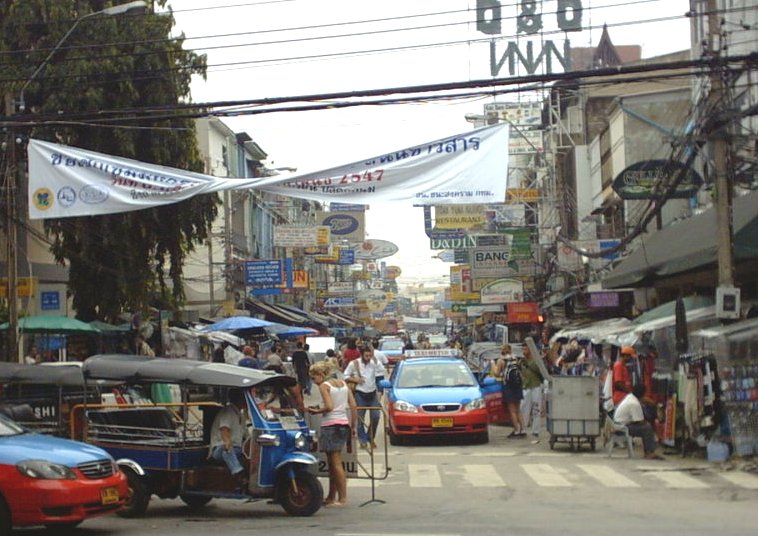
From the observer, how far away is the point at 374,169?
15180 millimetres

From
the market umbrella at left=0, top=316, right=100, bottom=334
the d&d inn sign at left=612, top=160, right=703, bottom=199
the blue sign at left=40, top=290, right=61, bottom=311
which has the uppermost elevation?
the d&d inn sign at left=612, top=160, right=703, bottom=199

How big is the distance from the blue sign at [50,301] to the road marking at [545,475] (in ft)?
56.3

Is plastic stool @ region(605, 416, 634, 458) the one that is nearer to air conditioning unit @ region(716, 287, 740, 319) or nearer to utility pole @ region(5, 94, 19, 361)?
air conditioning unit @ region(716, 287, 740, 319)

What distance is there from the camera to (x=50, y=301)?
3031 centimetres

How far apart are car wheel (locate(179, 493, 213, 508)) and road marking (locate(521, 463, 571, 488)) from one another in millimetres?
4865

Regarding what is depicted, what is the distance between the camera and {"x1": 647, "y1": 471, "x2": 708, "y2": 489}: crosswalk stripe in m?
14.9

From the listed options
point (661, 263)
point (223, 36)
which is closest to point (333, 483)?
point (223, 36)

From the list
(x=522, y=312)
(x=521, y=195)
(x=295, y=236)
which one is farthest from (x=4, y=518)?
(x=521, y=195)

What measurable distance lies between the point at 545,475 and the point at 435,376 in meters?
6.10

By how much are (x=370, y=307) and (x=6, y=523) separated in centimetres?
9874

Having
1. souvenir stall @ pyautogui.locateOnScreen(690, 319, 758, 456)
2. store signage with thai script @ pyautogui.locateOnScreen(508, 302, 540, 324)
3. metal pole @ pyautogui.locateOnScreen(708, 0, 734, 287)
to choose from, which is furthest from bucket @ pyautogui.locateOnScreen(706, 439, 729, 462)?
store signage with thai script @ pyautogui.locateOnScreen(508, 302, 540, 324)

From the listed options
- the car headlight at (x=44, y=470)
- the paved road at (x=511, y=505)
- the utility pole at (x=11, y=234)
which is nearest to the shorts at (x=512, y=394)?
the paved road at (x=511, y=505)

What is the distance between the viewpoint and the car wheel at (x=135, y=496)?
40.9 ft

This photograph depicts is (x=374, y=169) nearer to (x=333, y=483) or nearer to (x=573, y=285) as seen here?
(x=333, y=483)
